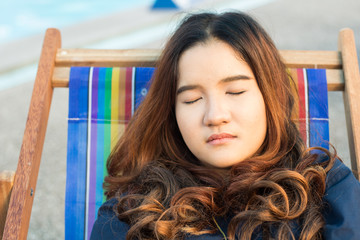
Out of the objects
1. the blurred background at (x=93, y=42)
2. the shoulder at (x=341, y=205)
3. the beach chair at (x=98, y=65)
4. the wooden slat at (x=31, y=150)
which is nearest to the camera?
the shoulder at (x=341, y=205)

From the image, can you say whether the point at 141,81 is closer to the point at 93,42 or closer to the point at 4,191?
the point at 4,191

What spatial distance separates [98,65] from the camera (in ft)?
6.20

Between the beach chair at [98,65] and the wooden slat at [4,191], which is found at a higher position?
the beach chair at [98,65]

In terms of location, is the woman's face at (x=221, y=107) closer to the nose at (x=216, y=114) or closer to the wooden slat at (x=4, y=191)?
the nose at (x=216, y=114)

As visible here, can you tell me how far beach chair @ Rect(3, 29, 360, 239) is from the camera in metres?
1.58

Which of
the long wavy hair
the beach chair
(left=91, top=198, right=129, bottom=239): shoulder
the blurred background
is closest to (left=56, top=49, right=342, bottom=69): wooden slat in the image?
the beach chair

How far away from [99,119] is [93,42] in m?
3.46

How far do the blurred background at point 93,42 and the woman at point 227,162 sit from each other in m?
1.26

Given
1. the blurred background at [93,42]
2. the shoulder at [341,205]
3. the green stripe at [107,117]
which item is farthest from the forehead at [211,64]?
the blurred background at [93,42]

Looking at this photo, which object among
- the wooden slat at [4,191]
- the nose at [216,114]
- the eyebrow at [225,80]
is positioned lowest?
the wooden slat at [4,191]

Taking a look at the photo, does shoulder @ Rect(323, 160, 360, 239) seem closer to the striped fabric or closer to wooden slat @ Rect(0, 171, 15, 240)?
the striped fabric

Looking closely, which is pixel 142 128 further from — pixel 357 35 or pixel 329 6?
pixel 329 6

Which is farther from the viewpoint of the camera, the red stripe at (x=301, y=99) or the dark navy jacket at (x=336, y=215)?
the red stripe at (x=301, y=99)

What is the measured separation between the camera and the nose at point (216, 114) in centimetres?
131
